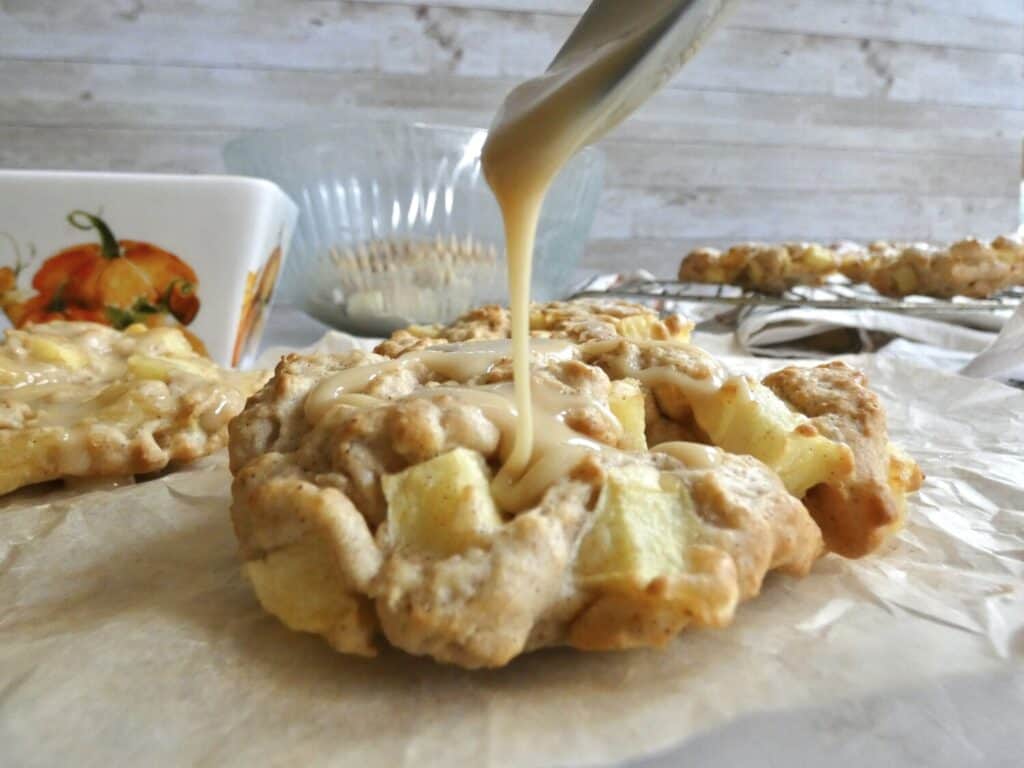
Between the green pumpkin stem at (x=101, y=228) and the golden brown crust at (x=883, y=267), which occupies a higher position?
the green pumpkin stem at (x=101, y=228)

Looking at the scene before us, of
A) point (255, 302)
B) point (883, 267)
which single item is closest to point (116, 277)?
point (255, 302)

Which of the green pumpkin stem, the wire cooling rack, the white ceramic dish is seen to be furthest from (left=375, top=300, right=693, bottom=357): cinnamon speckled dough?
the wire cooling rack

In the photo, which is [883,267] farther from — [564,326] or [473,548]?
[473,548]

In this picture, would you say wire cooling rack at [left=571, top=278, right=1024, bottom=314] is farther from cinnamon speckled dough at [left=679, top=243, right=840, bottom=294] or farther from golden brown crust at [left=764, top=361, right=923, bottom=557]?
golden brown crust at [left=764, top=361, right=923, bottom=557]

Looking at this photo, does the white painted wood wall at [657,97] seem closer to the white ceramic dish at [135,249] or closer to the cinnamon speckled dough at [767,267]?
the cinnamon speckled dough at [767,267]

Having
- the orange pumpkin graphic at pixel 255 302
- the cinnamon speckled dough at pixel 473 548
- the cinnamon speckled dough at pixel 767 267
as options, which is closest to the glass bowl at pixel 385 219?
the orange pumpkin graphic at pixel 255 302

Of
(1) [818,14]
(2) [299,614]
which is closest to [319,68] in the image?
(1) [818,14]
